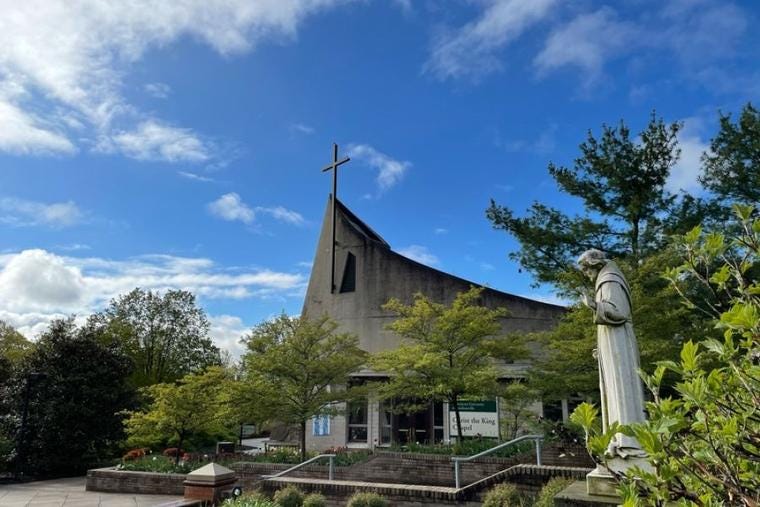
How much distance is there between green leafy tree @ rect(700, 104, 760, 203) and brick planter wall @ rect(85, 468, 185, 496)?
17.4 meters

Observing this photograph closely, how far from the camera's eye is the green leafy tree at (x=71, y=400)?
1772 cm

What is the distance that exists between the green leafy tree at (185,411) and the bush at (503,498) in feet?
28.0

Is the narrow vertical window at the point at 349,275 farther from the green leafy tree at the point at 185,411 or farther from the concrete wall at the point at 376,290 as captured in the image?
the green leafy tree at the point at 185,411

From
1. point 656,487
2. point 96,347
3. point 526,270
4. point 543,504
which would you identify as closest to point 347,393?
point 526,270

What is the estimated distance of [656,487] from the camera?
5.82 ft

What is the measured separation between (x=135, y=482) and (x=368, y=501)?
7.64 m

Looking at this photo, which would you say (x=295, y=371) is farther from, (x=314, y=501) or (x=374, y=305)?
(x=374, y=305)

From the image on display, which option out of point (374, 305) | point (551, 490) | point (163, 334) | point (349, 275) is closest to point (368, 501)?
point (551, 490)

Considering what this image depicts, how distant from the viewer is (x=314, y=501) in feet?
33.6

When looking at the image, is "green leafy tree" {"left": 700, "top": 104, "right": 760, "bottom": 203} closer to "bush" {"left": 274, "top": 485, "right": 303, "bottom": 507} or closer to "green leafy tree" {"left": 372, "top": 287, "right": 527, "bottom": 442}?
"green leafy tree" {"left": 372, "top": 287, "right": 527, "bottom": 442}

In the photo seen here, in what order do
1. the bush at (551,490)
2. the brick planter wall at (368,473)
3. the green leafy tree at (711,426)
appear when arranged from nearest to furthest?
1. the green leafy tree at (711,426)
2. the bush at (551,490)
3. the brick planter wall at (368,473)

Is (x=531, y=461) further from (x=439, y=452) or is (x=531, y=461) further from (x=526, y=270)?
(x=526, y=270)

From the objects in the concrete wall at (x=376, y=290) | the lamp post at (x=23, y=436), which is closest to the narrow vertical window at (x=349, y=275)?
the concrete wall at (x=376, y=290)

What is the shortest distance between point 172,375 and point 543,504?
1087 inches
